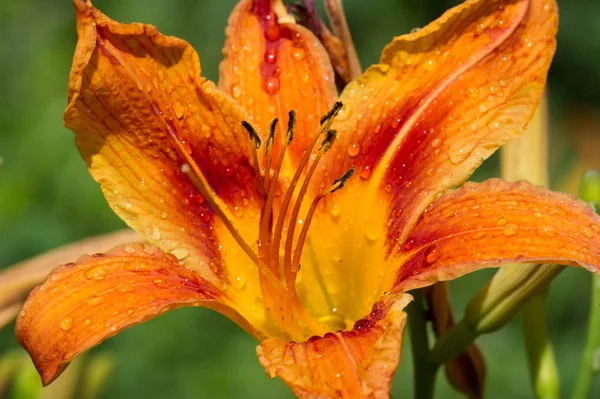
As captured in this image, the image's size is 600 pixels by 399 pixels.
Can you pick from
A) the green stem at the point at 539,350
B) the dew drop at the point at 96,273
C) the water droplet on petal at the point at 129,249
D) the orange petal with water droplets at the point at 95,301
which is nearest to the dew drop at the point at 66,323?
the orange petal with water droplets at the point at 95,301

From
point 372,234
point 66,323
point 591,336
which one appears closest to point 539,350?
point 591,336

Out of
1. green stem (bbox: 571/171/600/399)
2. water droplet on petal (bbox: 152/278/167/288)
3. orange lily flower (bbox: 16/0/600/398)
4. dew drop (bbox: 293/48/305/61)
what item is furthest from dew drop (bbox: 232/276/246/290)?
green stem (bbox: 571/171/600/399)

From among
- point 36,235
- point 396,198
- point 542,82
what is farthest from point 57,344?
point 36,235

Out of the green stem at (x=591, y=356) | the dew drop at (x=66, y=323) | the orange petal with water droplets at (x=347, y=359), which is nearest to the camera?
the orange petal with water droplets at (x=347, y=359)

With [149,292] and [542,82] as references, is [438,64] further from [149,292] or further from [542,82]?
[149,292]

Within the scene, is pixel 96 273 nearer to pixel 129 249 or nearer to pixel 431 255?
pixel 129 249

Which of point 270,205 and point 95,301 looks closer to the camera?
point 95,301

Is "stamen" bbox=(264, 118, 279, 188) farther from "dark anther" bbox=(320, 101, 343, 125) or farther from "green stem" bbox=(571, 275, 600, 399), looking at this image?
"green stem" bbox=(571, 275, 600, 399)

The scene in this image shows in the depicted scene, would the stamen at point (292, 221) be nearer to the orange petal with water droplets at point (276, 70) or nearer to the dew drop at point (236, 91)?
the orange petal with water droplets at point (276, 70)
